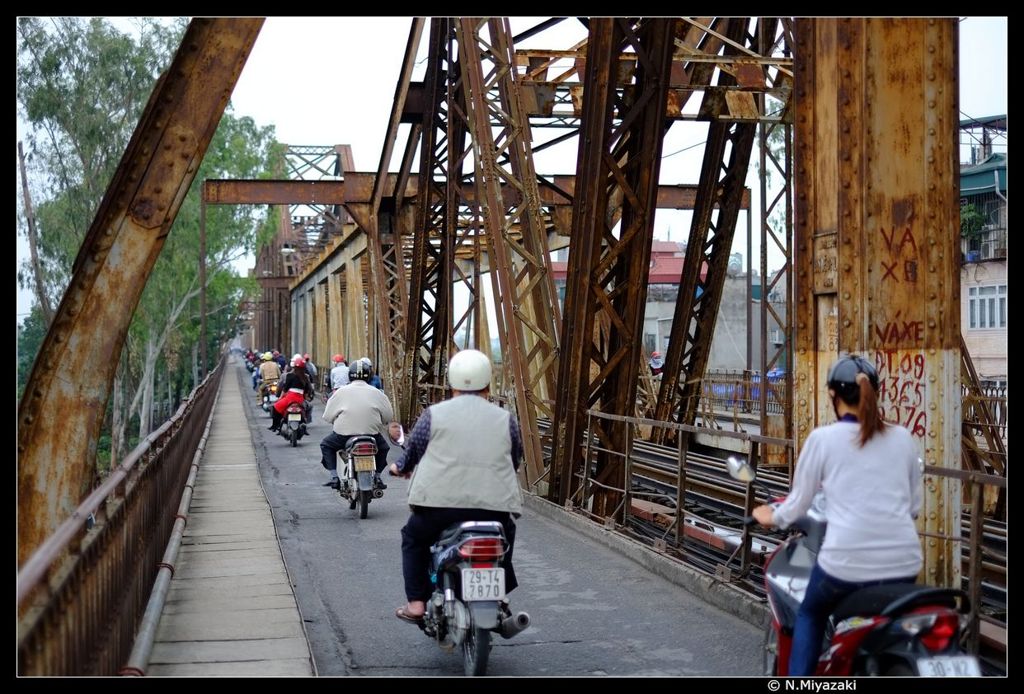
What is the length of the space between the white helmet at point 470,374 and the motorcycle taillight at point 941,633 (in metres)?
2.78

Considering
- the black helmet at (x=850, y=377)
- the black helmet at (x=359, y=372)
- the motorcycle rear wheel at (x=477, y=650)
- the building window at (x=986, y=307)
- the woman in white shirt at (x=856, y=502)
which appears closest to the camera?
the woman in white shirt at (x=856, y=502)

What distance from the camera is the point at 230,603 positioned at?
7.69m

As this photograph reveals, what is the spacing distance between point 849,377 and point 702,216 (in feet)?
34.2

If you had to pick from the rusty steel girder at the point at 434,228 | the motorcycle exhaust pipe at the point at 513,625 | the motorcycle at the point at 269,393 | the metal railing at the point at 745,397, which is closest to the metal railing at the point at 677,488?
the motorcycle exhaust pipe at the point at 513,625

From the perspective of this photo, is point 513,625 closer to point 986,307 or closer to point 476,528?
point 476,528

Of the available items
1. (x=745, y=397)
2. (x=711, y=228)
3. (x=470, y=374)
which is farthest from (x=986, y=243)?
(x=470, y=374)

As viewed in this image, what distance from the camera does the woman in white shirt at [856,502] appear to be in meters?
4.26

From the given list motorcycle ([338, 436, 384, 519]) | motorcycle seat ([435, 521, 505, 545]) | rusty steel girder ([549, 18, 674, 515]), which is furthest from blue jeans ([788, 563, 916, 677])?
motorcycle ([338, 436, 384, 519])

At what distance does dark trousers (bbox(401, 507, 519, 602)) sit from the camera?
612cm

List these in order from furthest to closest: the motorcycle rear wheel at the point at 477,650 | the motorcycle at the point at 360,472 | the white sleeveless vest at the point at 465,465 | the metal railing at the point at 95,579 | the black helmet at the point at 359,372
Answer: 1. the black helmet at the point at 359,372
2. the motorcycle at the point at 360,472
3. the white sleeveless vest at the point at 465,465
4. the motorcycle rear wheel at the point at 477,650
5. the metal railing at the point at 95,579

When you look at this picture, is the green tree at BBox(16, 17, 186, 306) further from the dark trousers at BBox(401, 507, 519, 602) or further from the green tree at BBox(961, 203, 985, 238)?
the dark trousers at BBox(401, 507, 519, 602)

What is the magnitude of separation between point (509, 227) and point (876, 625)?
10156 mm

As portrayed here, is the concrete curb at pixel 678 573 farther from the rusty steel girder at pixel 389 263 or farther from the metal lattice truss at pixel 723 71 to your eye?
the rusty steel girder at pixel 389 263
